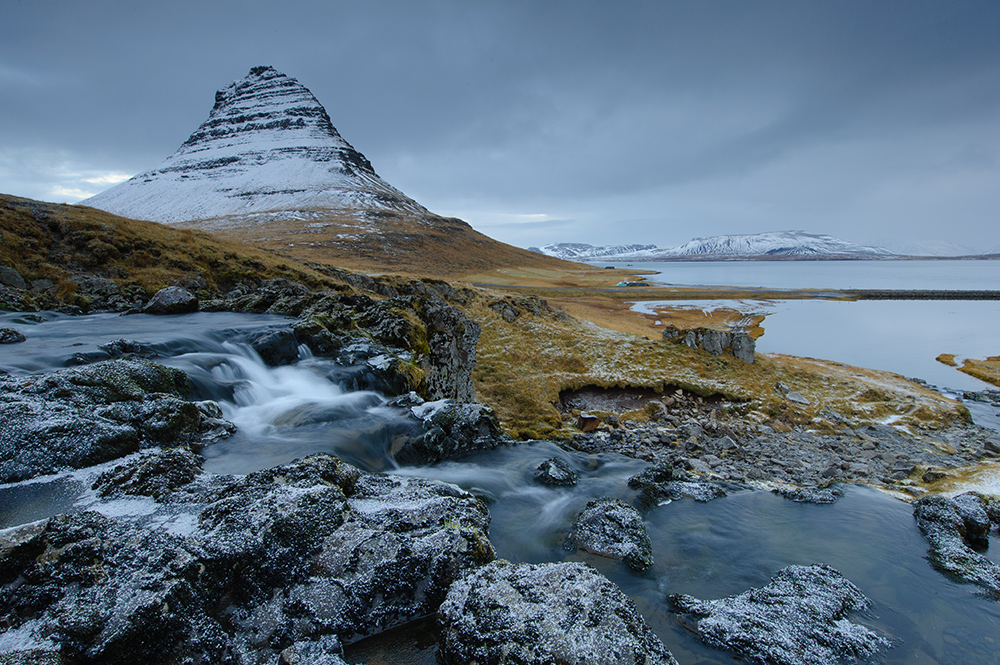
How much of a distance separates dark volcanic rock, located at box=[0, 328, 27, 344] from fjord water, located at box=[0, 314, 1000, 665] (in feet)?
1.41

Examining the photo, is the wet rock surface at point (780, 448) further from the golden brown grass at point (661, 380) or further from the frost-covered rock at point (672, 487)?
the golden brown grass at point (661, 380)

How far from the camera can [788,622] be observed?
698cm

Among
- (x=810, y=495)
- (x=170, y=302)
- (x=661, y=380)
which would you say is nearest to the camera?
(x=810, y=495)

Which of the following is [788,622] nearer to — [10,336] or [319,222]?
[10,336]

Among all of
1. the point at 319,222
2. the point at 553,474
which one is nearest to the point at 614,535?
the point at 553,474

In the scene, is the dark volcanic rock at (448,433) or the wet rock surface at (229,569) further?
the dark volcanic rock at (448,433)

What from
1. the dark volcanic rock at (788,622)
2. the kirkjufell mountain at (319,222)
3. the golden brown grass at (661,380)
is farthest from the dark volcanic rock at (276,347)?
the kirkjufell mountain at (319,222)

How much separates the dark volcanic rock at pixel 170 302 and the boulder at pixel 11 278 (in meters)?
5.74

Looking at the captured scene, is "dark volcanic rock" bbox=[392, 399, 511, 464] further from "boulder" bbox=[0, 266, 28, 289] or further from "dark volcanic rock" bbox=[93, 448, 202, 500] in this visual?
"boulder" bbox=[0, 266, 28, 289]

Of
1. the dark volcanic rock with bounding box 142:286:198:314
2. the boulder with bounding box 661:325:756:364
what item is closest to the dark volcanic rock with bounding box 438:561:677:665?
the dark volcanic rock with bounding box 142:286:198:314

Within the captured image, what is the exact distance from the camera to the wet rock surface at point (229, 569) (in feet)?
14.2

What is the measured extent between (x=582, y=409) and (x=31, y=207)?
34699 mm

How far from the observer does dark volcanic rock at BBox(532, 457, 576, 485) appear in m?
12.3

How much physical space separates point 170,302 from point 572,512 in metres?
21.0
